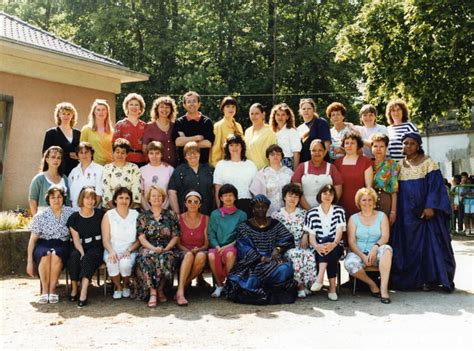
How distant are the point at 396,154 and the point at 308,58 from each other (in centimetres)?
1778

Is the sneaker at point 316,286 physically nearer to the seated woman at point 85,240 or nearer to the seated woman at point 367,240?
the seated woman at point 367,240

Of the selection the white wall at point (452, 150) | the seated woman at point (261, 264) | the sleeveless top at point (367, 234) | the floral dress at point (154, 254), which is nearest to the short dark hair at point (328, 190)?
the sleeveless top at point (367, 234)

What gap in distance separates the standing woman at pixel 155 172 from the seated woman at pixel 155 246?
24 cm

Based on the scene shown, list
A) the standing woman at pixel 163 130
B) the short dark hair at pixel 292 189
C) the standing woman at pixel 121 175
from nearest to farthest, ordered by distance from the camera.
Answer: the short dark hair at pixel 292 189 → the standing woman at pixel 121 175 → the standing woman at pixel 163 130

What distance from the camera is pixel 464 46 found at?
15.1 m

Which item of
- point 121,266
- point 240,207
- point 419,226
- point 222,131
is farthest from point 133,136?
point 419,226

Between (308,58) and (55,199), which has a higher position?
(308,58)

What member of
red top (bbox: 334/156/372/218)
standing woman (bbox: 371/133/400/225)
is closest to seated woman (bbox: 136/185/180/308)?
red top (bbox: 334/156/372/218)

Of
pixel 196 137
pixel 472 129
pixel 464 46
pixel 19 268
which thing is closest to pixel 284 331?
pixel 196 137

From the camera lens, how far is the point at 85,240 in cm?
702

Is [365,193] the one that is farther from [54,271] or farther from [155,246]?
[54,271]

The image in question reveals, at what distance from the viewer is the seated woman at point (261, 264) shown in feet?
22.0

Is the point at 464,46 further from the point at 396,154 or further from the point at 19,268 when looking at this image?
the point at 19,268

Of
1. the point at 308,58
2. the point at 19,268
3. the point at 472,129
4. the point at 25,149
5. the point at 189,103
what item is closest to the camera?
the point at 189,103
